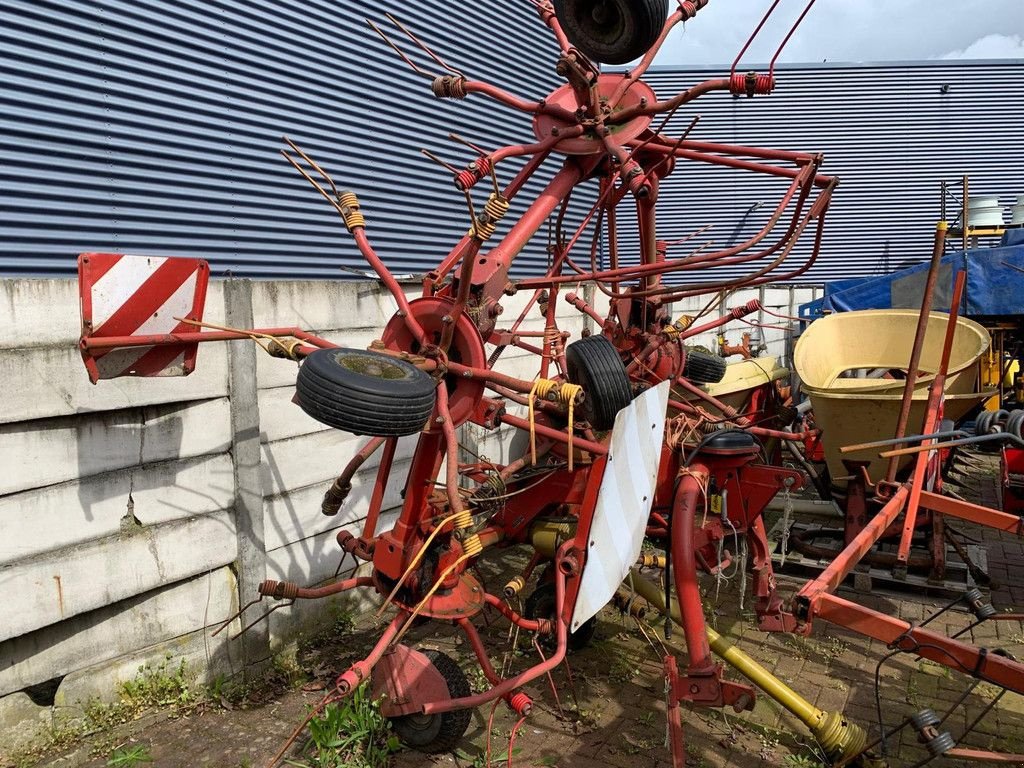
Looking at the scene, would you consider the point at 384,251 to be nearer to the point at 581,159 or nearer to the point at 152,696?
the point at 581,159

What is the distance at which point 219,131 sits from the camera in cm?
541

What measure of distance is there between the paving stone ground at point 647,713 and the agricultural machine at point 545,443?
21 cm

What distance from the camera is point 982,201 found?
1272 centimetres

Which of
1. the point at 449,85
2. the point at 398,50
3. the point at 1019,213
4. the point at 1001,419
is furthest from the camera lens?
the point at 1019,213

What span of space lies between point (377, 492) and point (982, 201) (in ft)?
43.3

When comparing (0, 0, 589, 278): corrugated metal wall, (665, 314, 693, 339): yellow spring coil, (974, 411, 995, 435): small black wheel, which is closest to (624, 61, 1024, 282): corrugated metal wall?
(0, 0, 589, 278): corrugated metal wall

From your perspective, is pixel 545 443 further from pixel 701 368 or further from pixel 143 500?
pixel 701 368

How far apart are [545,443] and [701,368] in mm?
2479

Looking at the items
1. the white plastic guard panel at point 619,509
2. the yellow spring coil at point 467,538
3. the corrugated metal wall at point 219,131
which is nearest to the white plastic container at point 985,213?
the corrugated metal wall at point 219,131

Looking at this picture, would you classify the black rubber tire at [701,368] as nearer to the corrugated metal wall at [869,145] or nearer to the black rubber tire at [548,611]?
the black rubber tire at [548,611]

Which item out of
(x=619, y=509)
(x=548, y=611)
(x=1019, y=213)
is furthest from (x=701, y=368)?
(x=1019, y=213)

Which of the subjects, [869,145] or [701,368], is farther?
[869,145]

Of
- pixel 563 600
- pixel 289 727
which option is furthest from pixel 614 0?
pixel 289 727

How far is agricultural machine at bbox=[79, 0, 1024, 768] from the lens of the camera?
2814 mm
